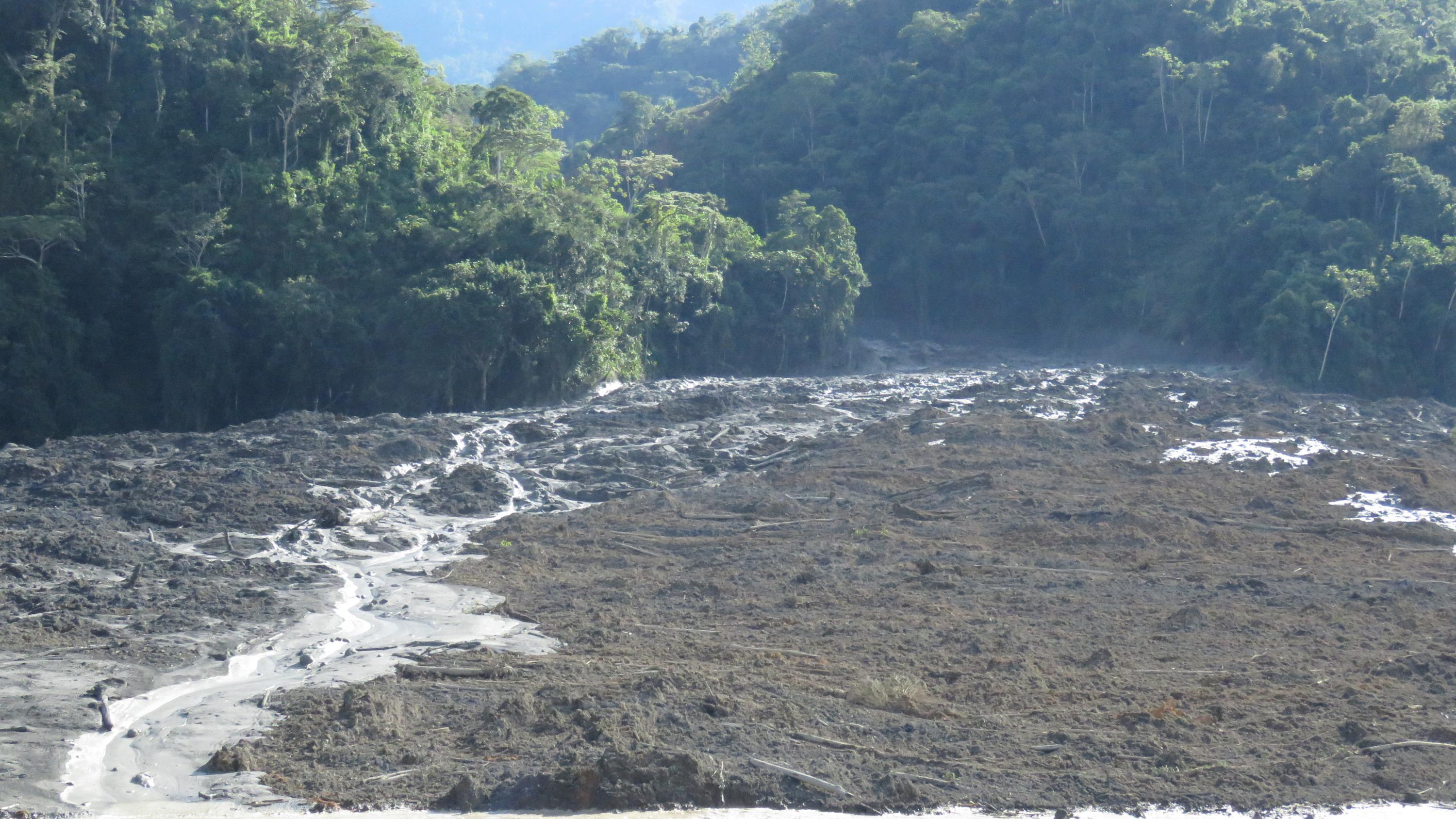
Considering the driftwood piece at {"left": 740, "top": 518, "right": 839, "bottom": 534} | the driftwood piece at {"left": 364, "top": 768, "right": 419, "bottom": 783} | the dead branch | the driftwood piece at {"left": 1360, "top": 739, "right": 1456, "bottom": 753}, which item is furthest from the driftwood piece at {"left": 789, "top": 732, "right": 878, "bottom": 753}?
the driftwood piece at {"left": 740, "top": 518, "right": 839, "bottom": 534}

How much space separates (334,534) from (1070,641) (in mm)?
9540

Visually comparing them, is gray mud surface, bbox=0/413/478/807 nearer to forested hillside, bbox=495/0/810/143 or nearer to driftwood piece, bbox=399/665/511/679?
driftwood piece, bbox=399/665/511/679

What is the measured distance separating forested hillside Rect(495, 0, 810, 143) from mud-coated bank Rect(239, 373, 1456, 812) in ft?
219

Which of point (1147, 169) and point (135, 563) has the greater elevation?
point (1147, 169)

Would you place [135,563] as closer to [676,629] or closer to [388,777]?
[676,629]

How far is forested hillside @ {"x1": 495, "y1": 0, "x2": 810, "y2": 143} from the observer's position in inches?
3388

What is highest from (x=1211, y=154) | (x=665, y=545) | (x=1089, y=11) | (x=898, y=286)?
(x=1089, y=11)

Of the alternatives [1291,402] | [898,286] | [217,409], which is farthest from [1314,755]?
[898,286]

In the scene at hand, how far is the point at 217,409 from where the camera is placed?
27688 mm

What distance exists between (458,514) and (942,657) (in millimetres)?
9684

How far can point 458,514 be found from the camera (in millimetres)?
17750

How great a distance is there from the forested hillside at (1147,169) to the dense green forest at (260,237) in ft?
62.0

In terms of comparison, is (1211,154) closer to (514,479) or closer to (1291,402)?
(1291,402)

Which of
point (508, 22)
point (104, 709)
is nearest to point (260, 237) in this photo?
point (104, 709)
